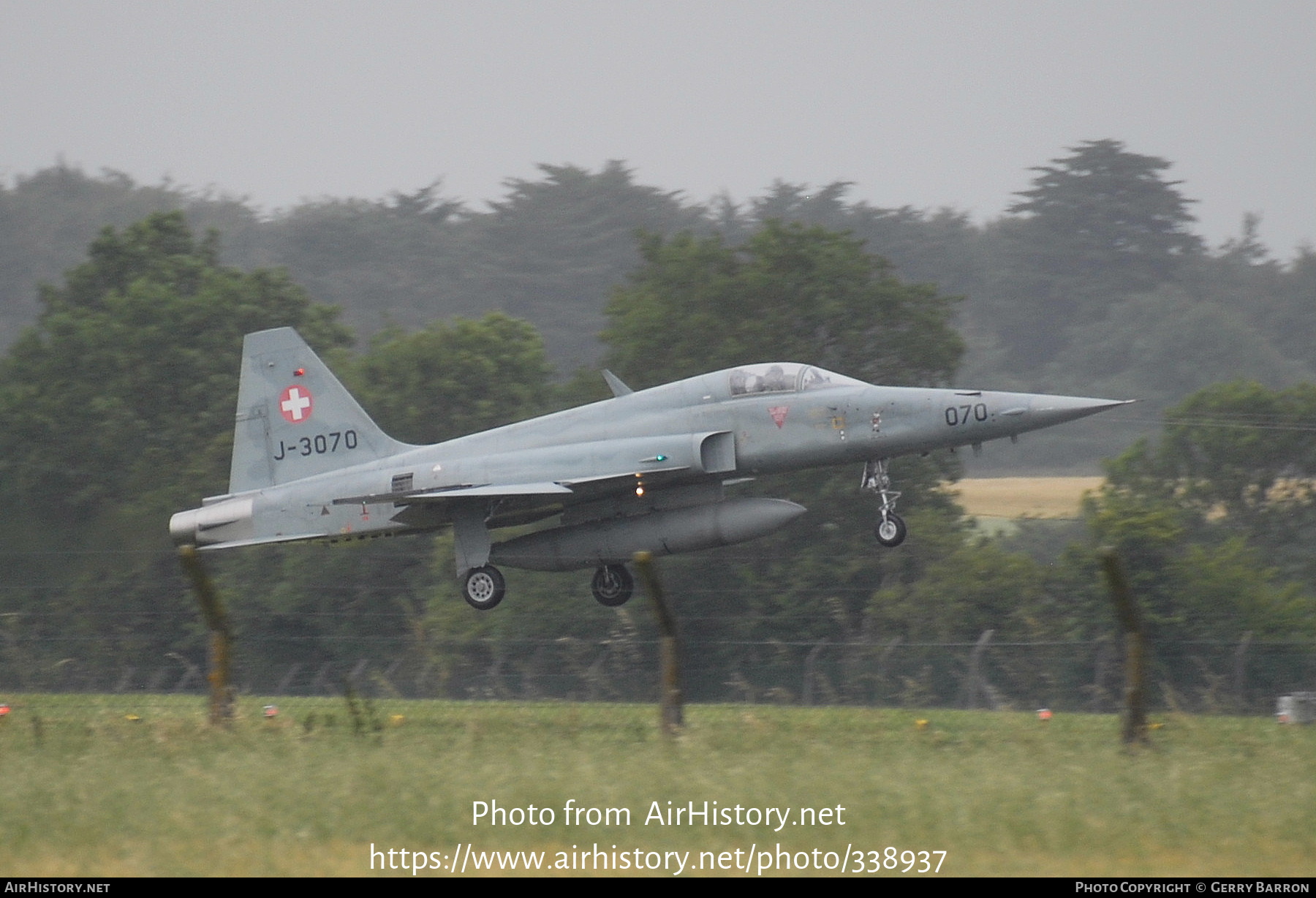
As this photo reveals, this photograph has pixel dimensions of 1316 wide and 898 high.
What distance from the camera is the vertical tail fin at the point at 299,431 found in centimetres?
2155

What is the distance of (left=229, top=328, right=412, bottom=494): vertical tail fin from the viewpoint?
21547mm

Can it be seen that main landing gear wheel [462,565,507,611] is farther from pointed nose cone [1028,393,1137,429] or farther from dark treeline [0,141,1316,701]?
pointed nose cone [1028,393,1137,429]

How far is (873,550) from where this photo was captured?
1348 inches

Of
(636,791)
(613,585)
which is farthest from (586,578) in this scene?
(636,791)

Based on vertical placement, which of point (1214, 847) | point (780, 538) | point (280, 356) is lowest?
point (1214, 847)

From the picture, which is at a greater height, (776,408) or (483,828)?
(776,408)

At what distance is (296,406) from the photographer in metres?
21.7

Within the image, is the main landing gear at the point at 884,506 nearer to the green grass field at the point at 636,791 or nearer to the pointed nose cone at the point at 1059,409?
the pointed nose cone at the point at 1059,409

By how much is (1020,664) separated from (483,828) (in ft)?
37.8

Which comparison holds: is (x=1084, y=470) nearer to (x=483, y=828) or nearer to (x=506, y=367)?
(x=506, y=367)

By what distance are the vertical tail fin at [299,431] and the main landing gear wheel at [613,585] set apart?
3.15 meters

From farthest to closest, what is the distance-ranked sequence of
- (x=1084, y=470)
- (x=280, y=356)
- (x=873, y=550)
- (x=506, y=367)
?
(x=1084, y=470) < (x=506, y=367) < (x=873, y=550) < (x=280, y=356)

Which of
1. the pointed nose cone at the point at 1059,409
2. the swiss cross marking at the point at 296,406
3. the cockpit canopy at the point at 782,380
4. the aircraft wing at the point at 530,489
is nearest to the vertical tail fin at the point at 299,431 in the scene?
the swiss cross marking at the point at 296,406

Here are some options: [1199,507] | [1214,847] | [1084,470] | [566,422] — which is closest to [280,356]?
[566,422]
